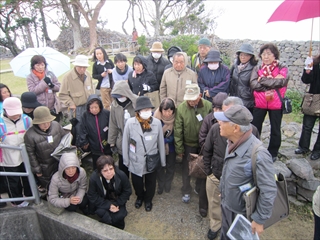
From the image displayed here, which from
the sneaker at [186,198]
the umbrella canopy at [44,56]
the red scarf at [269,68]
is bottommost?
the sneaker at [186,198]

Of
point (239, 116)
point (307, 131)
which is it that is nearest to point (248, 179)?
point (239, 116)

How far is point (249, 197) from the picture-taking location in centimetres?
208

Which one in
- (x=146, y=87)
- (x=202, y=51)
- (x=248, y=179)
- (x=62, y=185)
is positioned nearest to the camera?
(x=248, y=179)

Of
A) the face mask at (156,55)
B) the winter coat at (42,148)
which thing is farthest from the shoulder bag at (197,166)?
the face mask at (156,55)

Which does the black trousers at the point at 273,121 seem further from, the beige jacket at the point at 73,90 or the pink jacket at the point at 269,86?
the beige jacket at the point at 73,90

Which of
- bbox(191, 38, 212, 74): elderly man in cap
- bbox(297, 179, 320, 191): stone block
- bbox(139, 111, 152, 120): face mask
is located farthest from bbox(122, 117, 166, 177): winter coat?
bbox(297, 179, 320, 191): stone block

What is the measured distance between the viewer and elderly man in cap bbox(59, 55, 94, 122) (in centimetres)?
450

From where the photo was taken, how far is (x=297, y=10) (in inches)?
111

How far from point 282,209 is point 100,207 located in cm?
230

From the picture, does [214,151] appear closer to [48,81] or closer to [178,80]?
[178,80]

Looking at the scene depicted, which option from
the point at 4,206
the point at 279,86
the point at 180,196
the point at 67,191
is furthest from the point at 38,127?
the point at 279,86

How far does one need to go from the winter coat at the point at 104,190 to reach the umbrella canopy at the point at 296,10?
A: 3.00 m

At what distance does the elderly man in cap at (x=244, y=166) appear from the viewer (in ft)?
6.57

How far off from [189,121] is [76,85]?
2.47 meters
